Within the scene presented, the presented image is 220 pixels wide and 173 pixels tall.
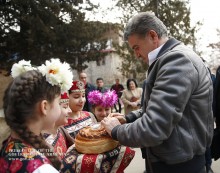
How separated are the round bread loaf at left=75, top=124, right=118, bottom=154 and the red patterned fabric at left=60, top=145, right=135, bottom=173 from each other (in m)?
0.03

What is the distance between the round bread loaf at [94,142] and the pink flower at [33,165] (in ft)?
1.69

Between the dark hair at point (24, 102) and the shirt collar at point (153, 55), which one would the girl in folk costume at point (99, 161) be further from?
the shirt collar at point (153, 55)

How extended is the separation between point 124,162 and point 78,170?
322mm

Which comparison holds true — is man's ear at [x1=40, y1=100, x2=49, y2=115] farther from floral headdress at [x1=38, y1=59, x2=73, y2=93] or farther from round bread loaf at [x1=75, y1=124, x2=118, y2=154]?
round bread loaf at [x1=75, y1=124, x2=118, y2=154]

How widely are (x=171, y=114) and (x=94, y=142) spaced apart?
529 mm

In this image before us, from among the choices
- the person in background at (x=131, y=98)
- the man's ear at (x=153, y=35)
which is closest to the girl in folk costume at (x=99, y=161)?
the man's ear at (x=153, y=35)

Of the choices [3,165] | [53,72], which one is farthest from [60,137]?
[3,165]

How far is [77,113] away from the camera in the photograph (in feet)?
10.3

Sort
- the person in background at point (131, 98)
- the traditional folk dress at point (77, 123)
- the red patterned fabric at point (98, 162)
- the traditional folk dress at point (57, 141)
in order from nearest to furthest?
the red patterned fabric at point (98, 162), the traditional folk dress at point (57, 141), the traditional folk dress at point (77, 123), the person in background at point (131, 98)

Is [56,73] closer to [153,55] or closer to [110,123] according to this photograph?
[110,123]

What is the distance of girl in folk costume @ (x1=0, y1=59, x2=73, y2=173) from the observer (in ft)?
4.75

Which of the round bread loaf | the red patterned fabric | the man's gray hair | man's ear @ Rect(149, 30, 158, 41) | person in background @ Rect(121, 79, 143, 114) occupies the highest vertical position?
the man's gray hair

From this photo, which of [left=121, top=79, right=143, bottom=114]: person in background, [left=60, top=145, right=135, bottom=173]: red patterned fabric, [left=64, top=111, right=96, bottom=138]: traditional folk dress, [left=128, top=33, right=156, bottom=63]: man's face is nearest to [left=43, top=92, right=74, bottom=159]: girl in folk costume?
[left=64, top=111, right=96, bottom=138]: traditional folk dress

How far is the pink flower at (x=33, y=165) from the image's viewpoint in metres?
1.41
